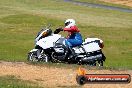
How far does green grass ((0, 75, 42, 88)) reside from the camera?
1082 cm

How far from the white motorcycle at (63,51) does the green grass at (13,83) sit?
5435mm

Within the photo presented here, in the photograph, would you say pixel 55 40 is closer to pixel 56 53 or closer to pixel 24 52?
pixel 56 53

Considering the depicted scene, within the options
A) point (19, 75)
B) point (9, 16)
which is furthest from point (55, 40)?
point (9, 16)

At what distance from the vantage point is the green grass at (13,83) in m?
10.8

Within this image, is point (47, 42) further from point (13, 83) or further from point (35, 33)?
point (35, 33)

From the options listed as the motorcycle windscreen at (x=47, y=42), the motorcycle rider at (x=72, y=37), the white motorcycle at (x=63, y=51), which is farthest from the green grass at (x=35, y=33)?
the motorcycle rider at (x=72, y=37)

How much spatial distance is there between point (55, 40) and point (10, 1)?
5726 cm

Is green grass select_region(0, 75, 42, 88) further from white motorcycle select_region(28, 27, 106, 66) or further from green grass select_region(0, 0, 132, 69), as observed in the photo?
white motorcycle select_region(28, 27, 106, 66)

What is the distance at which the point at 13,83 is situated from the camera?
37.0ft

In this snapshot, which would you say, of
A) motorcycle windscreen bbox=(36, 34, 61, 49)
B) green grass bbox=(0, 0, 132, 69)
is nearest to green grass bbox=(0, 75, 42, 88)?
green grass bbox=(0, 0, 132, 69)

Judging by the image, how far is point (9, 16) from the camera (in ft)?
163

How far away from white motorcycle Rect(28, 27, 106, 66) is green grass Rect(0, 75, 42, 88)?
214 inches

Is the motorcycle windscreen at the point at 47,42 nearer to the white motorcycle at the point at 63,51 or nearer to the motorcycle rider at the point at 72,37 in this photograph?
the white motorcycle at the point at 63,51

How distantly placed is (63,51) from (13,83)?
661 centimetres
